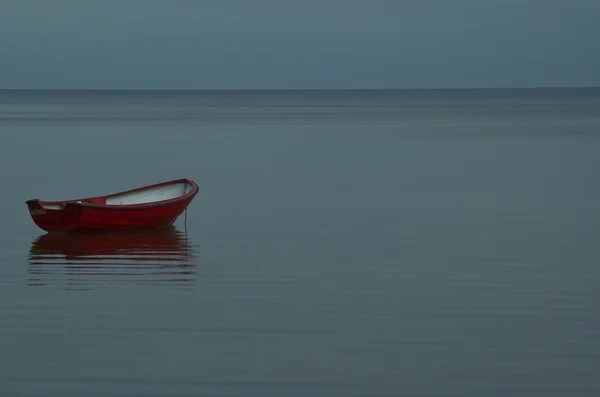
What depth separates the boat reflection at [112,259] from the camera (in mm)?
14711

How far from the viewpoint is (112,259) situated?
16.5 m

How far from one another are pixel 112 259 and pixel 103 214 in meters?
2.50

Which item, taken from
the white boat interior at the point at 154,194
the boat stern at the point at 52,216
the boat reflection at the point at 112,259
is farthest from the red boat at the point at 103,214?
the white boat interior at the point at 154,194

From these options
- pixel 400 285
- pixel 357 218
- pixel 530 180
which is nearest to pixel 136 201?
pixel 357 218

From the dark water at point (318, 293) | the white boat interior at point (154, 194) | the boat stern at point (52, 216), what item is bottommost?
the dark water at point (318, 293)

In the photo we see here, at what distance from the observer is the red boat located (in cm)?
1861

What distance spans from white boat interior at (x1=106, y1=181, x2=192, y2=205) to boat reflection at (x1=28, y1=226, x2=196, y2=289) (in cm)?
115

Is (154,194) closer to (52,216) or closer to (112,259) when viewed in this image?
(52,216)

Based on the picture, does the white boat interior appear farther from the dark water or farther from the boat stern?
→ the boat stern

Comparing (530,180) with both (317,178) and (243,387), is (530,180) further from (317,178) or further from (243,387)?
(243,387)

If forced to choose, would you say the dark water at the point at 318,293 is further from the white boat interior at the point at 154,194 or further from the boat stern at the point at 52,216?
the white boat interior at the point at 154,194

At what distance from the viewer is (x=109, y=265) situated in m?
16.0

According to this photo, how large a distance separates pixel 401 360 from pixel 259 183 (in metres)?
19.0

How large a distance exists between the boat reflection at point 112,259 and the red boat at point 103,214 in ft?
0.51
